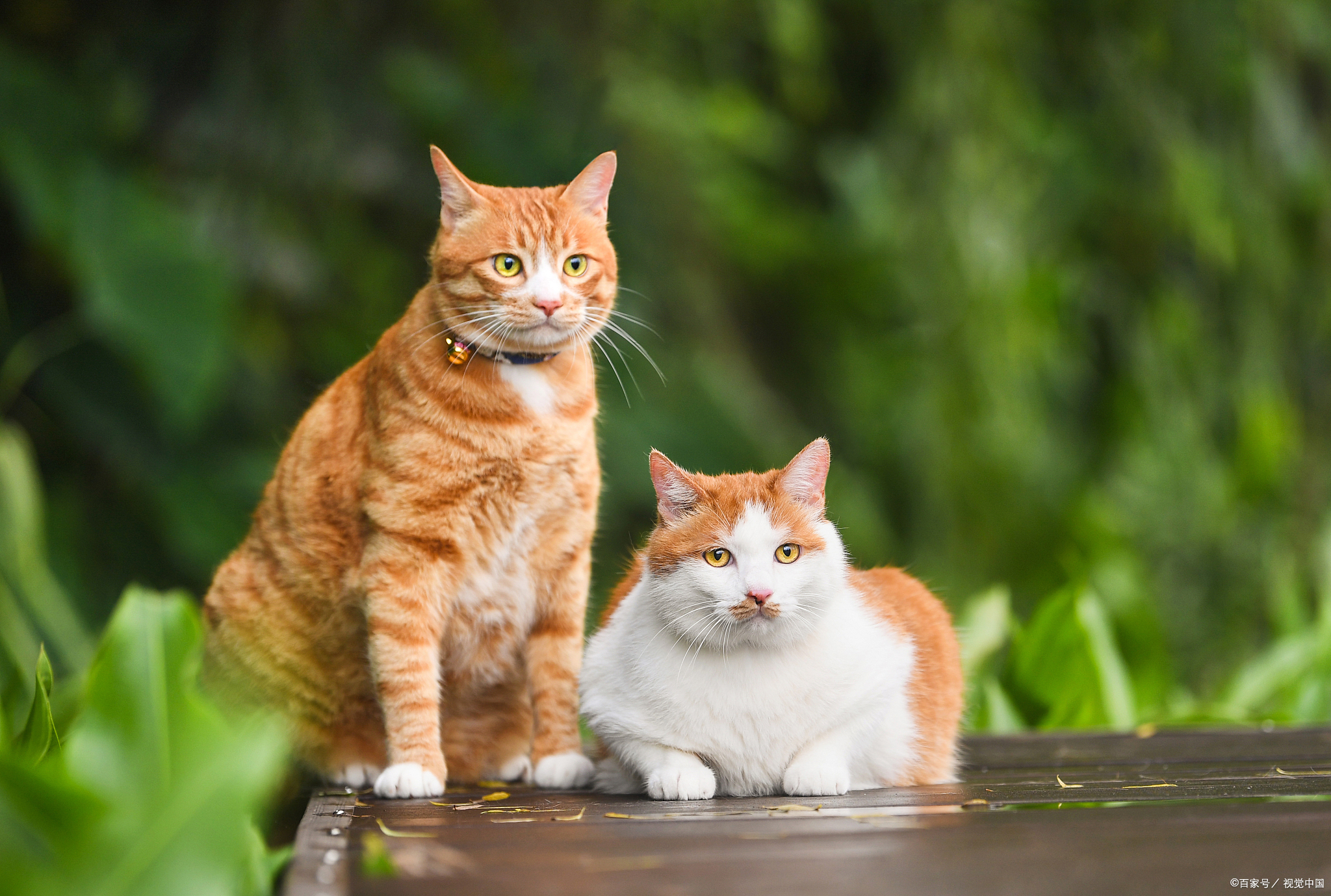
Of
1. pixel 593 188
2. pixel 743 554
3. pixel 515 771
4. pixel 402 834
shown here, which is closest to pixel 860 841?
pixel 743 554

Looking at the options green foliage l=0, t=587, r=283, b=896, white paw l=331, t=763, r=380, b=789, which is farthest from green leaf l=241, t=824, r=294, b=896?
white paw l=331, t=763, r=380, b=789

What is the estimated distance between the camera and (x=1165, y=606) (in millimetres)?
3816

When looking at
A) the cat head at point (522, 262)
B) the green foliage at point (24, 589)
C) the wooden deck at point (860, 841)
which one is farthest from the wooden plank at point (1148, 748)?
the green foliage at point (24, 589)

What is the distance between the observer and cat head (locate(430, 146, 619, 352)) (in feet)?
5.03

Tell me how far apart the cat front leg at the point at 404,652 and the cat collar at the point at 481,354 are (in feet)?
0.90

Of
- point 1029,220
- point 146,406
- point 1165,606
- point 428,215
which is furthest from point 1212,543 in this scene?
point 146,406

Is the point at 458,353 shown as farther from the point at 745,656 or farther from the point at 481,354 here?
the point at 745,656

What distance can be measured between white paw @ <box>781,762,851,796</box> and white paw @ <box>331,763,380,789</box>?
0.63 meters

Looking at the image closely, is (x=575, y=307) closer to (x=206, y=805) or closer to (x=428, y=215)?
(x=206, y=805)

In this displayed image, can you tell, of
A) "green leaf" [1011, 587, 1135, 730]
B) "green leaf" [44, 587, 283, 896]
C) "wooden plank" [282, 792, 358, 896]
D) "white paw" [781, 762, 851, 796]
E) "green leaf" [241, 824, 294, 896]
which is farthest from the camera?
"green leaf" [1011, 587, 1135, 730]

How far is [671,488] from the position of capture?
1431 millimetres

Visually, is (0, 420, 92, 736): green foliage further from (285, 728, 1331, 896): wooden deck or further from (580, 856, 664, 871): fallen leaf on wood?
(580, 856, 664, 871): fallen leaf on wood

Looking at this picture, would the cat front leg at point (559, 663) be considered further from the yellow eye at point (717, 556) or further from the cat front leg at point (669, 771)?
the yellow eye at point (717, 556)

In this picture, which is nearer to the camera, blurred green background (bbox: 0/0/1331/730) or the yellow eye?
the yellow eye
